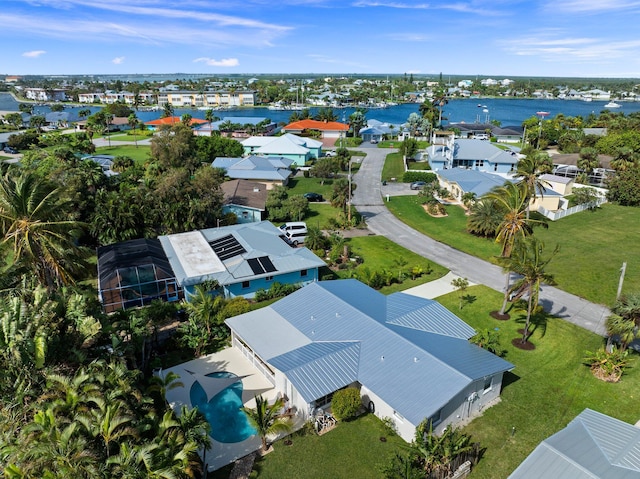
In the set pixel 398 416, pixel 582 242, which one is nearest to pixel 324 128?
pixel 582 242

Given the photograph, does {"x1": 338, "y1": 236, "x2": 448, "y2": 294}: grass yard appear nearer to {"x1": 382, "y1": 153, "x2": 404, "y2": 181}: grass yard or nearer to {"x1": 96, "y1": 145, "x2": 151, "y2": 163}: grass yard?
{"x1": 382, "y1": 153, "x2": 404, "y2": 181}: grass yard

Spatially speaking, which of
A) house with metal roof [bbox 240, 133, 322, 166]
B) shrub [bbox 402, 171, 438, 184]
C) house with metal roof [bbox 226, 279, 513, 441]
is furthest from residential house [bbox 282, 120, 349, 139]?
house with metal roof [bbox 226, 279, 513, 441]

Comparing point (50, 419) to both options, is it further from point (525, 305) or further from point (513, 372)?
point (525, 305)

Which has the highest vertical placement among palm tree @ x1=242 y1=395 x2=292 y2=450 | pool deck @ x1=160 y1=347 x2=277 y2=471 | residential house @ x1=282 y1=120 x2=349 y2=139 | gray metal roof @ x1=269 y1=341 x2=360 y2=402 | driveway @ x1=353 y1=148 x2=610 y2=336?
residential house @ x1=282 y1=120 x2=349 y2=139

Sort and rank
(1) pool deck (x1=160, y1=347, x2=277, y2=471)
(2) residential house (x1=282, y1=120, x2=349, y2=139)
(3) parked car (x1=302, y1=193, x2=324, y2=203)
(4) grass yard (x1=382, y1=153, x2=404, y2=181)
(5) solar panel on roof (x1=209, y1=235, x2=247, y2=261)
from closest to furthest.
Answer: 1. (1) pool deck (x1=160, y1=347, x2=277, y2=471)
2. (5) solar panel on roof (x1=209, y1=235, x2=247, y2=261)
3. (3) parked car (x1=302, y1=193, x2=324, y2=203)
4. (4) grass yard (x1=382, y1=153, x2=404, y2=181)
5. (2) residential house (x1=282, y1=120, x2=349, y2=139)

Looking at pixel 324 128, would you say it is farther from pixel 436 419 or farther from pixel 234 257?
pixel 436 419

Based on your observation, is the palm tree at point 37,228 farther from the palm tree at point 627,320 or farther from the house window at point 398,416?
the palm tree at point 627,320
